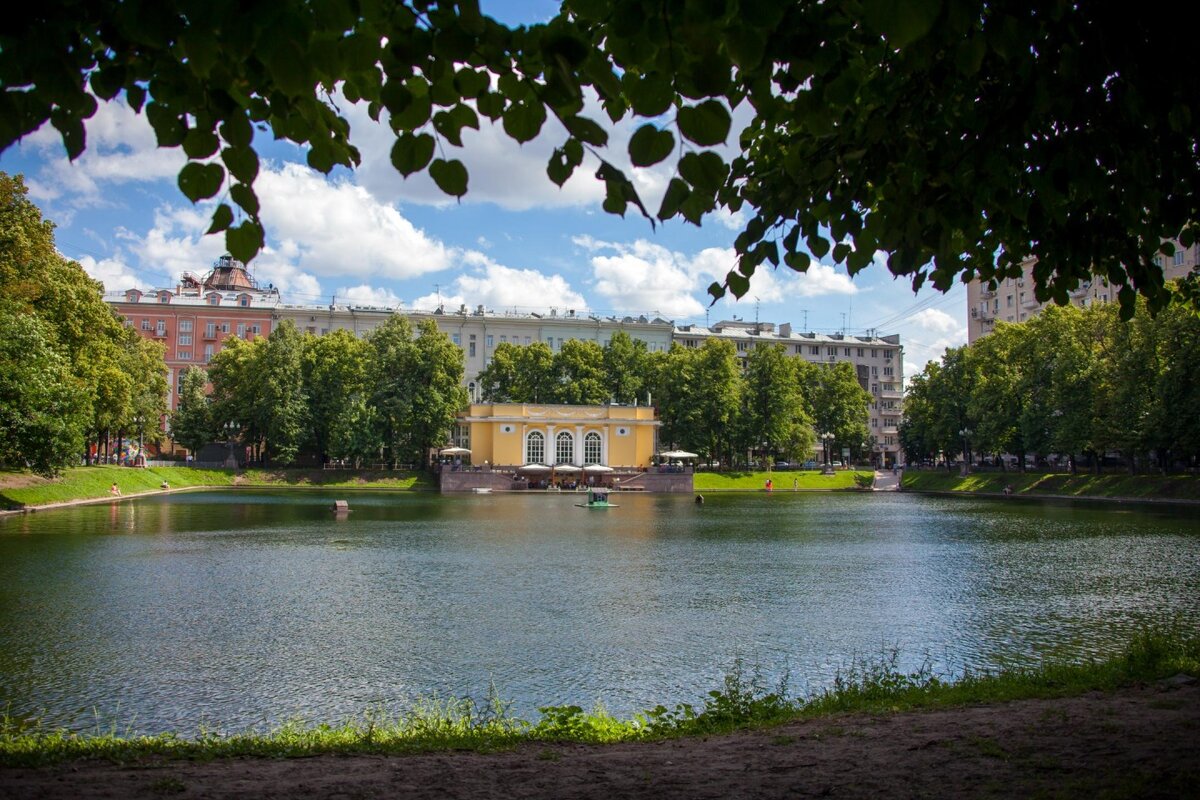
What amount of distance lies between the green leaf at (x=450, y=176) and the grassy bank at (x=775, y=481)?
6550 centimetres

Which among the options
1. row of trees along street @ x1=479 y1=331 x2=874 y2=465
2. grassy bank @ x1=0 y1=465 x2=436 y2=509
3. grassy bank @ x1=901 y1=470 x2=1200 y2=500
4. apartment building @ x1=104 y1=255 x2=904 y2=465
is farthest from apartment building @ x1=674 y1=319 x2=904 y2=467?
grassy bank @ x1=0 y1=465 x2=436 y2=509

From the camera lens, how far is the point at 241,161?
119 inches

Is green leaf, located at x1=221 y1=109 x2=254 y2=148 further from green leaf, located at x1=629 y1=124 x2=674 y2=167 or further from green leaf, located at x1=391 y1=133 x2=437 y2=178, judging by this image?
green leaf, located at x1=629 y1=124 x2=674 y2=167

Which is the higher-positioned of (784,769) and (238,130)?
(238,130)

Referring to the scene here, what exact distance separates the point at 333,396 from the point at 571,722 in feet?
213

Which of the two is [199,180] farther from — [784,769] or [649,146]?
[784,769]

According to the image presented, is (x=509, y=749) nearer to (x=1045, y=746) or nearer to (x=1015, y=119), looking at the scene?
(x=1045, y=746)

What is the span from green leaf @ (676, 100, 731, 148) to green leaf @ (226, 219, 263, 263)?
1607 mm

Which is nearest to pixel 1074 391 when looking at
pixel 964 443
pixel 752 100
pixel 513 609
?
pixel 964 443

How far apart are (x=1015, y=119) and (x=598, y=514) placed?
34.9 meters

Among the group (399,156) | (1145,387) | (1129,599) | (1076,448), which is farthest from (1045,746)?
(1076,448)

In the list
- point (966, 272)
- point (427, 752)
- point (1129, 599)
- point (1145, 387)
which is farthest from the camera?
point (1145, 387)

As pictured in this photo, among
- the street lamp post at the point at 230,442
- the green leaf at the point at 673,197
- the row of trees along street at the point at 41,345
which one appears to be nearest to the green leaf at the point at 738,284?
the green leaf at the point at 673,197

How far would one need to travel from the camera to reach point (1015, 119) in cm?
520
